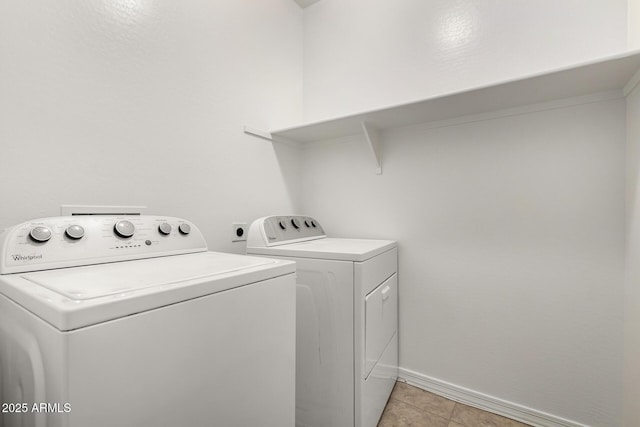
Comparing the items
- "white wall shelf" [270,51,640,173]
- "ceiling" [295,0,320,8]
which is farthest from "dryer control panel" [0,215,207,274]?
"ceiling" [295,0,320,8]

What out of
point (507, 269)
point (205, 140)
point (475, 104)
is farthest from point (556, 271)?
point (205, 140)

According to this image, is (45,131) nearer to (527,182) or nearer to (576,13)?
(527,182)

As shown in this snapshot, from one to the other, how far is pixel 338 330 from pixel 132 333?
35.6 inches

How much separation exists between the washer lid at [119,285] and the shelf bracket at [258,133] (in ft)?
3.53

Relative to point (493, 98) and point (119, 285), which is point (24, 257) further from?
point (493, 98)

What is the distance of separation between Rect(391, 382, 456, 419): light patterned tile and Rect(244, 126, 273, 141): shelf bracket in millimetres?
1786

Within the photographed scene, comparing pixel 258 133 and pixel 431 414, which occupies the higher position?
pixel 258 133

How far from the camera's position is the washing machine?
1.25 m

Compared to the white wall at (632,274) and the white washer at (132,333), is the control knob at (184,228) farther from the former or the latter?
the white wall at (632,274)

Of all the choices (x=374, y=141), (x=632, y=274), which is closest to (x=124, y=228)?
(x=374, y=141)

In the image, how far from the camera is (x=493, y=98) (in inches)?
53.9

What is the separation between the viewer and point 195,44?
1.52 meters

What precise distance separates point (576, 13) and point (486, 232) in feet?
3.67

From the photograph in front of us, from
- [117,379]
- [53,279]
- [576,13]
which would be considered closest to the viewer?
[117,379]
